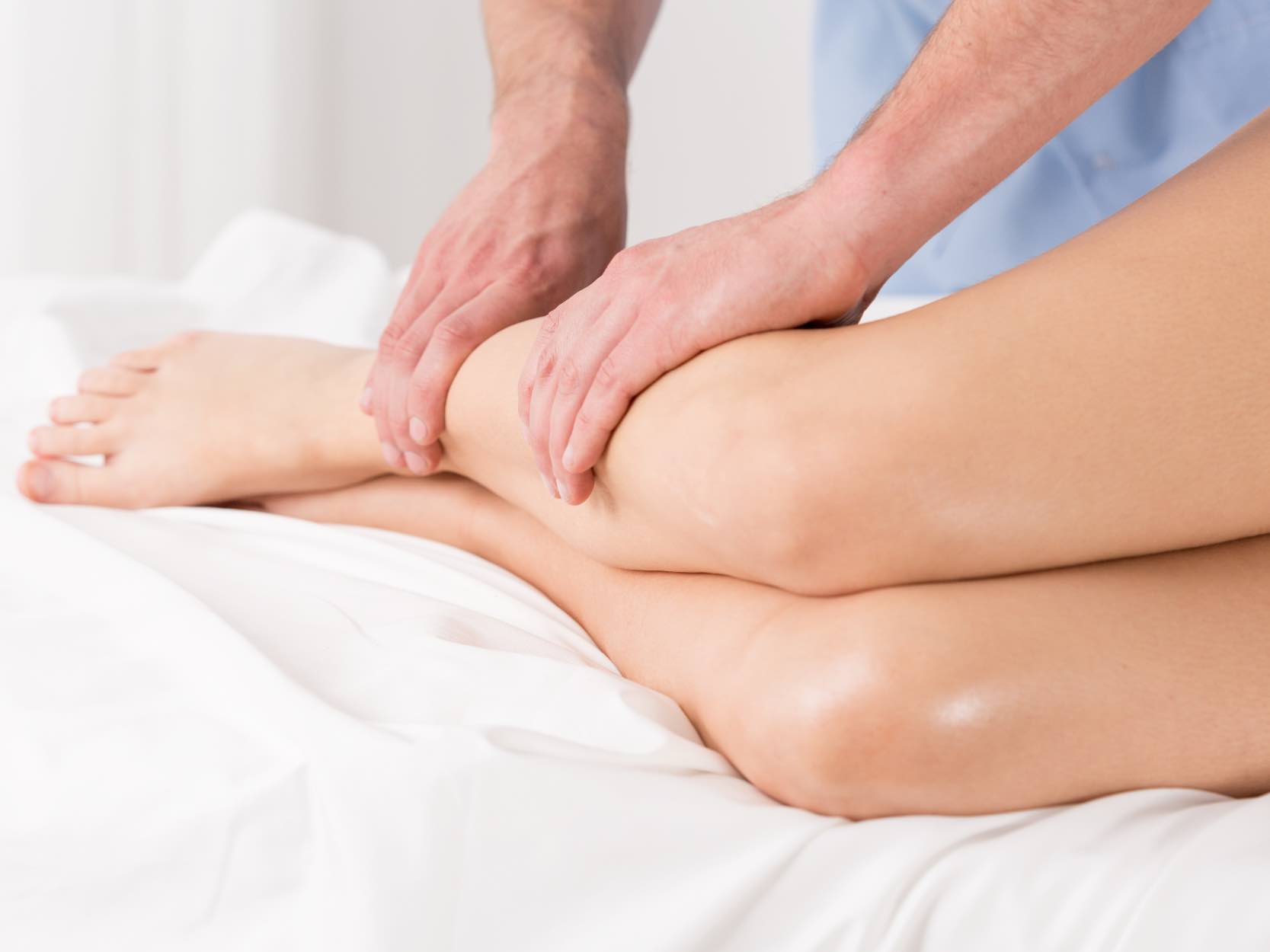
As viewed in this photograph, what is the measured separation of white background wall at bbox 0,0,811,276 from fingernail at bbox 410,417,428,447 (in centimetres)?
222

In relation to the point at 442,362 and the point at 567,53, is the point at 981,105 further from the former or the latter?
the point at 567,53

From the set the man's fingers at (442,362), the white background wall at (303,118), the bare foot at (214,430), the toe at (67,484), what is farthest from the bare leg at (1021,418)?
the white background wall at (303,118)

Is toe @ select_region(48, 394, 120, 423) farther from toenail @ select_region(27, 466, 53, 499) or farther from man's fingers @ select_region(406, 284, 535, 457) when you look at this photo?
man's fingers @ select_region(406, 284, 535, 457)

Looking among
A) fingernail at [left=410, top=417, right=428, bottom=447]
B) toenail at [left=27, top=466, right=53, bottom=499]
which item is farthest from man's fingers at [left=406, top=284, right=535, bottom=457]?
toenail at [left=27, top=466, right=53, bottom=499]

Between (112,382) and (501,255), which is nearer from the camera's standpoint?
(501,255)

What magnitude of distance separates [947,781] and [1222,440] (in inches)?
8.1

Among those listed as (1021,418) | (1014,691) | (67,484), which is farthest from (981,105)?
(67,484)

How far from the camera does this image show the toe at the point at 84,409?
109 cm

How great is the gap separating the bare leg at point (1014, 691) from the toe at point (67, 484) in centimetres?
60

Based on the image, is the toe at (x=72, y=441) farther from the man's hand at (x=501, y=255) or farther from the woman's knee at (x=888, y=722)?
the woman's knee at (x=888, y=722)

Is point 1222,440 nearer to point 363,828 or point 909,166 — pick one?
point 909,166

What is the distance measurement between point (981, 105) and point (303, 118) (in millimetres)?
2755

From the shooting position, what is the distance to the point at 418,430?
0.87m

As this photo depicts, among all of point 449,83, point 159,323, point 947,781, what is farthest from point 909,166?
point 449,83
